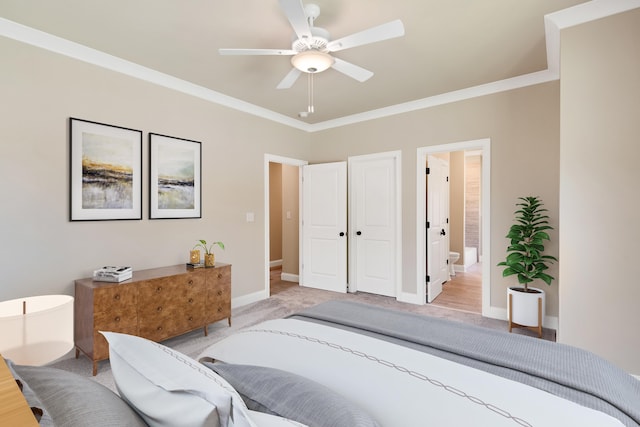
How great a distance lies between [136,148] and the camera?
2996 mm

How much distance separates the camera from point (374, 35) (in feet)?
6.47

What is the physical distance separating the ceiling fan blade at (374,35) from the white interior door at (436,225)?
2.47m

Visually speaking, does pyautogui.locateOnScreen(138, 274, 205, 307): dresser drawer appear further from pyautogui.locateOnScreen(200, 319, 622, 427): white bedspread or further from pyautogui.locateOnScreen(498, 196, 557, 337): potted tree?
pyautogui.locateOnScreen(498, 196, 557, 337): potted tree

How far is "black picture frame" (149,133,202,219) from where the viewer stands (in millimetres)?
3137

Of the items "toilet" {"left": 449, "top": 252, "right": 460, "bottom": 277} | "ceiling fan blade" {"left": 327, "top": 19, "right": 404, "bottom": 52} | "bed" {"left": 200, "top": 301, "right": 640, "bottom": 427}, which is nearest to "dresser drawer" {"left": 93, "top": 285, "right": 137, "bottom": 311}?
"bed" {"left": 200, "top": 301, "right": 640, "bottom": 427}

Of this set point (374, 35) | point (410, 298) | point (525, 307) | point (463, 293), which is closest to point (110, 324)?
point (374, 35)

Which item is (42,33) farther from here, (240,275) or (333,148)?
(333,148)

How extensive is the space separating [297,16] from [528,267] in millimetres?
3119

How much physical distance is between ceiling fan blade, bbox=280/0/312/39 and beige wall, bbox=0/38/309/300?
194 centimetres

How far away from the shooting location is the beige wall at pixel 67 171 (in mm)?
2328

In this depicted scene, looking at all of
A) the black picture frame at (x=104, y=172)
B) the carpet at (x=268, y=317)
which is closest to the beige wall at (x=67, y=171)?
the black picture frame at (x=104, y=172)

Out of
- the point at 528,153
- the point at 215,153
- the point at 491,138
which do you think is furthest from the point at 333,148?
the point at 528,153

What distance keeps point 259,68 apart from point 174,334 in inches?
106

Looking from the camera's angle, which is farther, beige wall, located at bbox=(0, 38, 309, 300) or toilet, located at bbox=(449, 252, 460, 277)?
toilet, located at bbox=(449, 252, 460, 277)
